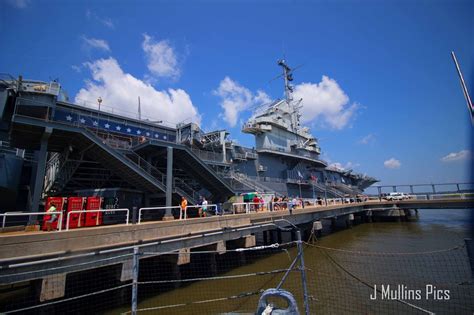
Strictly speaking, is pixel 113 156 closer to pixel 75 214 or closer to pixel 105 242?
pixel 75 214

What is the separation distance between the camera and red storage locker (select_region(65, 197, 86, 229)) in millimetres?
10547

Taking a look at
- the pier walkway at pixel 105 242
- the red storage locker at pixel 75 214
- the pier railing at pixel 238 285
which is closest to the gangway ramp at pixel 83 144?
the red storage locker at pixel 75 214

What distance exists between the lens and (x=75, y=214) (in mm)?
10836

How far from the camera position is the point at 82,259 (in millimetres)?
7762

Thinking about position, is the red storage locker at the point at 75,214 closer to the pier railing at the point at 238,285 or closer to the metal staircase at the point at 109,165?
the pier railing at the point at 238,285

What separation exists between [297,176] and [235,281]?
35.2m

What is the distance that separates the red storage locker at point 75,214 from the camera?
1055cm

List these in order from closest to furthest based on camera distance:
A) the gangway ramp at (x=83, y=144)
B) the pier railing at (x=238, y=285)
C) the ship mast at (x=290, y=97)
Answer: the pier railing at (x=238, y=285) < the gangway ramp at (x=83, y=144) < the ship mast at (x=290, y=97)

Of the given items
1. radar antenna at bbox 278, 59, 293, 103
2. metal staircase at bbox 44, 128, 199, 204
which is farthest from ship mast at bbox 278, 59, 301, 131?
metal staircase at bbox 44, 128, 199, 204

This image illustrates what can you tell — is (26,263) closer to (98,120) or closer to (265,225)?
(265,225)

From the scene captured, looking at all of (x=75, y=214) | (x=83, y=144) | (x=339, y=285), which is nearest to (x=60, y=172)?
(x=83, y=144)

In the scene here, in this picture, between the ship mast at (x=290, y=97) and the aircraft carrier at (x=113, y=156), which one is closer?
the aircraft carrier at (x=113, y=156)

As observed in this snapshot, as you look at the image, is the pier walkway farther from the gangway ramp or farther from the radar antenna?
the radar antenna

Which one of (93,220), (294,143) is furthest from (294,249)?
(294,143)
